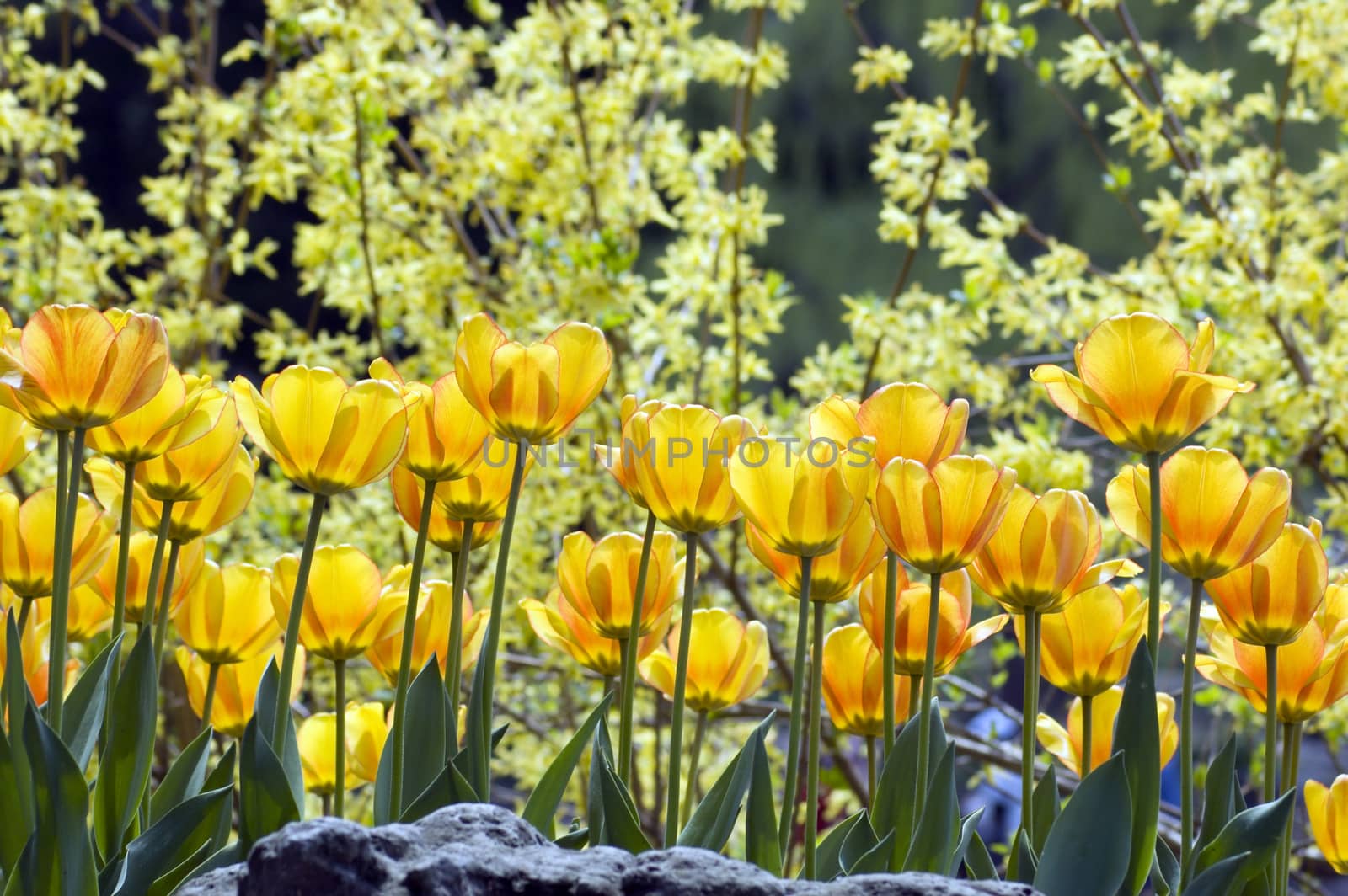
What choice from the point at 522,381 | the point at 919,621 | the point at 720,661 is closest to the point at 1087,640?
the point at 919,621

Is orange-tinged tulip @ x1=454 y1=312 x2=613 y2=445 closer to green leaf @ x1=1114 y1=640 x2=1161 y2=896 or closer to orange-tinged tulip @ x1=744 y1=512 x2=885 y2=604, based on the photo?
orange-tinged tulip @ x1=744 y1=512 x2=885 y2=604

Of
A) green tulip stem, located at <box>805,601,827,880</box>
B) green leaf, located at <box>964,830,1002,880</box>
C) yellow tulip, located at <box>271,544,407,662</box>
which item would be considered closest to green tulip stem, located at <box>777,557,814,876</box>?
green tulip stem, located at <box>805,601,827,880</box>

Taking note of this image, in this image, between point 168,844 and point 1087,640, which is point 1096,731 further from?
point 168,844

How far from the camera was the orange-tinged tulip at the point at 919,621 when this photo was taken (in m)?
0.59

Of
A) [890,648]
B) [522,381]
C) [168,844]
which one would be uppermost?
[522,381]

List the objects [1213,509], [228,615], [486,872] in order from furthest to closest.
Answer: [228,615] → [1213,509] → [486,872]

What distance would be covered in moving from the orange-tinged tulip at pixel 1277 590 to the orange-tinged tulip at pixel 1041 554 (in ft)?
0.20

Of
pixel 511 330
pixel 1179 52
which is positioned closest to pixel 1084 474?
pixel 511 330

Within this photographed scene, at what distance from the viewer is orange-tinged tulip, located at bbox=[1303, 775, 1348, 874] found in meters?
0.62

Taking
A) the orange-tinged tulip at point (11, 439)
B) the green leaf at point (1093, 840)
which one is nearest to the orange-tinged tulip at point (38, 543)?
the orange-tinged tulip at point (11, 439)

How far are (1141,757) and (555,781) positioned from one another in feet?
0.82

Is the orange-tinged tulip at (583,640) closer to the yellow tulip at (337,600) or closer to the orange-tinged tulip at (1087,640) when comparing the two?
the yellow tulip at (337,600)

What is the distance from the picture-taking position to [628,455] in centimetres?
55

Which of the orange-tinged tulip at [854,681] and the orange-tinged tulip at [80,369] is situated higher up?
the orange-tinged tulip at [80,369]
